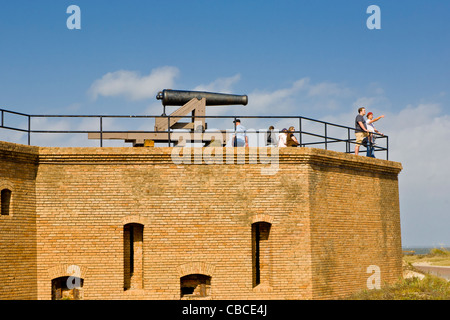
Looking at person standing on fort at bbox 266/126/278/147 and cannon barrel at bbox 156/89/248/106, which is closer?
person standing on fort at bbox 266/126/278/147

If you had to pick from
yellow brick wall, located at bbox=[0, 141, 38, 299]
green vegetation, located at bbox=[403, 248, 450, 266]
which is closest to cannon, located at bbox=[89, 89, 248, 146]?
yellow brick wall, located at bbox=[0, 141, 38, 299]

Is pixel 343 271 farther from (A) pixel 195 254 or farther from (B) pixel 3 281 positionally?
(B) pixel 3 281

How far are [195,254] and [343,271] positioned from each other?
452 cm

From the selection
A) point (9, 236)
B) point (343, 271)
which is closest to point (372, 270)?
point (343, 271)

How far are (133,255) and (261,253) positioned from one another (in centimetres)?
348

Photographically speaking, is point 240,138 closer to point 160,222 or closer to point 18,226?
point 160,222

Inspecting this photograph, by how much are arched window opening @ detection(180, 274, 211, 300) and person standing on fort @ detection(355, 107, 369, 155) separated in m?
6.83

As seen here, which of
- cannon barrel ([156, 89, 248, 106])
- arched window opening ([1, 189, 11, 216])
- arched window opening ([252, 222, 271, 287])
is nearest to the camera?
arched window opening ([1, 189, 11, 216])

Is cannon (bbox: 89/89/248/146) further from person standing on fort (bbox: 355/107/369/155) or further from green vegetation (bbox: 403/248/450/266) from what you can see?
green vegetation (bbox: 403/248/450/266)

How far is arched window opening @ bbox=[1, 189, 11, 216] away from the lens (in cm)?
1606

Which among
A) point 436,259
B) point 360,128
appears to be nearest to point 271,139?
point 360,128

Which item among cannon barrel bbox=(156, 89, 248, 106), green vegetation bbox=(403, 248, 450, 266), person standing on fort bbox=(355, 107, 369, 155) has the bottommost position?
green vegetation bbox=(403, 248, 450, 266)

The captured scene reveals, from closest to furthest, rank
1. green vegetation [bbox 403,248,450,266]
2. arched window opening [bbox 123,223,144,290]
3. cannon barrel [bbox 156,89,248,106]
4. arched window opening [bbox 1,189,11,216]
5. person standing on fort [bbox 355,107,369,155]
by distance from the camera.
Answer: arched window opening [bbox 1,189,11,216], arched window opening [bbox 123,223,144,290], cannon barrel [bbox 156,89,248,106], person standing on fort [bbox 355,107,369,155], green vegetation [bbox 403,248,450,266]

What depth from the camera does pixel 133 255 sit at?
55.9 feet
